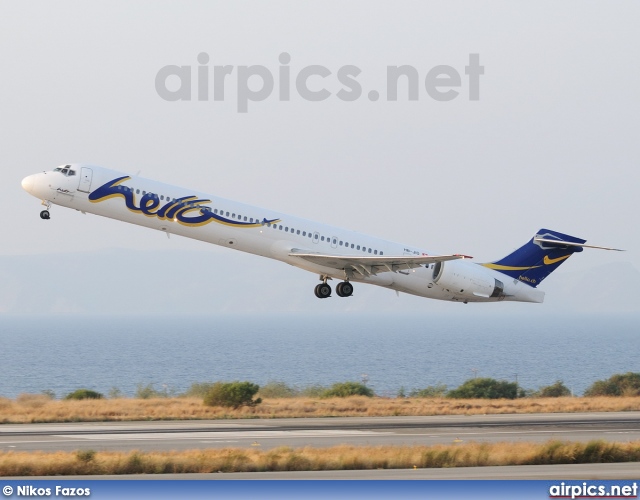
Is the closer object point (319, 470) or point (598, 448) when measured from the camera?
point (319, 470)

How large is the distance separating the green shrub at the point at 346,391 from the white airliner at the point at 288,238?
45.1 feet

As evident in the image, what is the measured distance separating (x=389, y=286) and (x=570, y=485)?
2785cm

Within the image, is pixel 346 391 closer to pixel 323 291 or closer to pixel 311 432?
pixel 323 291

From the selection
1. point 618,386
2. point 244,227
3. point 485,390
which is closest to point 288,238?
point 244,227

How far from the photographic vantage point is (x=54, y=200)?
4228 centimetres

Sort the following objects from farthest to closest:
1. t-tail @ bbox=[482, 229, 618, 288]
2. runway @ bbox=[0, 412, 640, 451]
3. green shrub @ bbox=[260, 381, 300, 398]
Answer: green shrub @ bbox=[260, 381, 300, 398] → t-tail @ bbox=[482, 229, 618, 288] → runway @ bbox=[0, 412, 640, 451]

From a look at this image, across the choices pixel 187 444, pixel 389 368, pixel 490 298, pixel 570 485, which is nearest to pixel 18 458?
pixel 187 444

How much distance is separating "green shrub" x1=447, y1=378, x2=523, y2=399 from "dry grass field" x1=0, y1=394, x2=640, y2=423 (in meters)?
9.72

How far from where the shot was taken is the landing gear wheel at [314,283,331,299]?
1887 inches

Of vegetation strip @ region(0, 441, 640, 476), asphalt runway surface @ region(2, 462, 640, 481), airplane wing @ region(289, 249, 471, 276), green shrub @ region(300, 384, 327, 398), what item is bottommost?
asphalt runway surface @ region(2, 462, 640, 481)

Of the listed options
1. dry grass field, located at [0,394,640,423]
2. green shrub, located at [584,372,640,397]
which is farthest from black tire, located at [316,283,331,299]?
green shrub, located at [584,372,640,397]

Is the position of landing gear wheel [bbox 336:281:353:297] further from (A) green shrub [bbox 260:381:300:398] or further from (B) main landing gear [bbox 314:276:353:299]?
(A) green shrub [bbox 260:381:300:398]

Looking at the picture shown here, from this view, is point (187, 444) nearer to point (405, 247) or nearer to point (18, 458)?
point (18, 458)

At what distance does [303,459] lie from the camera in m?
26.5
